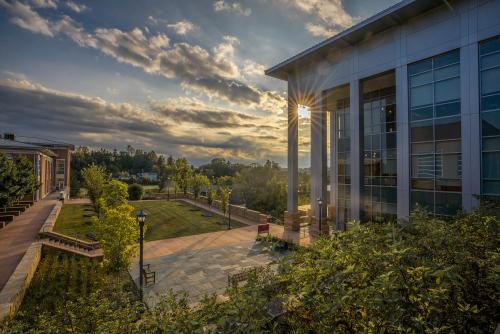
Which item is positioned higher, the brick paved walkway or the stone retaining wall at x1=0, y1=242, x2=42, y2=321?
the stone retaining wall at x1=0, y1=242, x2=42, y2=321

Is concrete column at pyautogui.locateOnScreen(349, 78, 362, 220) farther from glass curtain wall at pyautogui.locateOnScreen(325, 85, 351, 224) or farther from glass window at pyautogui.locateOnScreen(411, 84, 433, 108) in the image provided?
glass window at pyautogui.locateOnScreen(411, 84, 433, 108)

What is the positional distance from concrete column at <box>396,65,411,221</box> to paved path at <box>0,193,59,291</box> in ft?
73.6

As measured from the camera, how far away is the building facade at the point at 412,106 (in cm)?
1404

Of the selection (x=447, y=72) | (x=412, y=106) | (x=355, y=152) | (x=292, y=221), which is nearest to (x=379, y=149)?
(x=355, y=152)

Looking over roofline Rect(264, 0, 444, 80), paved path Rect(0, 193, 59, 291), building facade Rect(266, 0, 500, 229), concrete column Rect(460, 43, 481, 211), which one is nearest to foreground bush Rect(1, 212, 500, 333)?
building facade Rect(266, 0, 500, 229)

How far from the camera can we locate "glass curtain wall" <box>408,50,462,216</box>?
49.5ft

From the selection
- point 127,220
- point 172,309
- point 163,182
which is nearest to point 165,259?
point 127,220

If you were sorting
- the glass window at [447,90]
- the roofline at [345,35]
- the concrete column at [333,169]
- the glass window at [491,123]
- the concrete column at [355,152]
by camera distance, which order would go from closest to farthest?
the glass window at [491,123] → the glass window at [447,90] → the roofline at [345,35] → the concrete column at [355,152] → the concrete column at [333,169]

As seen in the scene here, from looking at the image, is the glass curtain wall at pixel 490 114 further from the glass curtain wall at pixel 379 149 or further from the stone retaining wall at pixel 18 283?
the stone retaining wall at pixel 18 283

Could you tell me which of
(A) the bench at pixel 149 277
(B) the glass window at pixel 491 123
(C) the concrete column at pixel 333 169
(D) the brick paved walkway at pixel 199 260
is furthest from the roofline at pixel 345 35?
(A) the bench at pixel 149 277

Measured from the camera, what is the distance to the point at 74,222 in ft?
84.9

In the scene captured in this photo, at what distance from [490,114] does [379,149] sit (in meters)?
6.63

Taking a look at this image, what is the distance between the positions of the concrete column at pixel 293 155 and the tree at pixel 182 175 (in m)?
27.9

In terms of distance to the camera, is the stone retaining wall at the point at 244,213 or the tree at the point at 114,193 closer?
the tree at the point at 114,193
